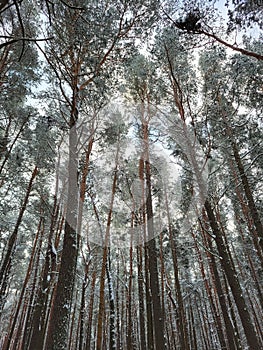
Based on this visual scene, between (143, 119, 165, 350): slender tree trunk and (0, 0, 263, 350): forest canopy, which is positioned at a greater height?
(0, 0, 263, 350): forest canopy

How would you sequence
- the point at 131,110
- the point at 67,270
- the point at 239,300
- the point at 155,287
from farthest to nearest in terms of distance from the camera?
the point at 131,110, the point at 155,287, the point at 239,300, the point at 67,270

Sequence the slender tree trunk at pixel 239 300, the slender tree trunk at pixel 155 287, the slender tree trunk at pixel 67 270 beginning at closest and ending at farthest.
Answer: the slender tree trunk at pixel 67 270
the slender tree trunk at pixel 239 300
the slender tree trunk at pixel 155 287

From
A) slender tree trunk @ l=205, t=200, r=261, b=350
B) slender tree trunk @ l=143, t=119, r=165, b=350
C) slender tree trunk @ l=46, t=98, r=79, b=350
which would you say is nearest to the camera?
slender tree trunk @ l=46, t=98, r=79, b=350

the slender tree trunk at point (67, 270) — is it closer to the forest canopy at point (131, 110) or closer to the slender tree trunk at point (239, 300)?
the forest canopy at point (131, 110)

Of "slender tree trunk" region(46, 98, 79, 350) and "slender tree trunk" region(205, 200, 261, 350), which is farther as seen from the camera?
"slender tree trunk" region(205, 200, 261, 350)

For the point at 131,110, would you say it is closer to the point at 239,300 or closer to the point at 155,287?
the point at 155,287

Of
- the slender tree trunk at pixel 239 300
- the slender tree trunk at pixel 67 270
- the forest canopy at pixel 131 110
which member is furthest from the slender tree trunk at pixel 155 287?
the slender tree trunk at pixel 67 270

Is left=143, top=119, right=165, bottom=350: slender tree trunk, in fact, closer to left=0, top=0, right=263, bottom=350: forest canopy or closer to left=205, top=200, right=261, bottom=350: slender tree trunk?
left=0, top=0, right=263, bottom=350: forest canopy

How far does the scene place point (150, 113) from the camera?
1048cm

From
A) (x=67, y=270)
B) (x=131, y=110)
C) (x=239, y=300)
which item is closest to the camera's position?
(x=67, y=270)

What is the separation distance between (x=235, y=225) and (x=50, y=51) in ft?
52.9

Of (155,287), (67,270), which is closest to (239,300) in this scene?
(155,287)

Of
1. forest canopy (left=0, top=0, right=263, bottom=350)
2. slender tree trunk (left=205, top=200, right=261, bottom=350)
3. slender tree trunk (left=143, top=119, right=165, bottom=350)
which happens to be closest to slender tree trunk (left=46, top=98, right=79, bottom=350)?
forest canopy (left=0, top=0, right=263, bottom=350)

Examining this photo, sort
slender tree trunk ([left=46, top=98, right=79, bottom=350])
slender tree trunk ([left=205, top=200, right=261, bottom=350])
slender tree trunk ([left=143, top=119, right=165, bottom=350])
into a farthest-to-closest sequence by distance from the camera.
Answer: slender tree trunk ([left=143, top=119, right=165, bottom=350])
slender tree trunk ([left=205, top=200, right=261, bottom=350])
slender tree trunk ([left=46, top=98, right=79, bottom=350])
